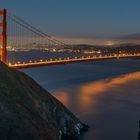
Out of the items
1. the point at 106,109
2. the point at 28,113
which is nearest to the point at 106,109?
the point at 106,109

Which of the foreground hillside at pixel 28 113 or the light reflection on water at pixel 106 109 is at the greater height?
the foreground hillside at pixel 28 113

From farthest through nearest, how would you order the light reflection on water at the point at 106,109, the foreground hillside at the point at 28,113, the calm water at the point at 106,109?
the light reflection on water at the point at 106,109
the calm water at the point at 106,109
the foreground hillside at the point at 28,113

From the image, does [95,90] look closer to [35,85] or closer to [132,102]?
[132,102]

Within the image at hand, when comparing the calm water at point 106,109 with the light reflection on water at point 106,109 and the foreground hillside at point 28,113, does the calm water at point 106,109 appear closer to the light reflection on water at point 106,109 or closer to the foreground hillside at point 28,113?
the light reflection on water at point 106,109

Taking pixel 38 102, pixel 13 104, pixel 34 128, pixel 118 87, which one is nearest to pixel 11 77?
pixel 38 102

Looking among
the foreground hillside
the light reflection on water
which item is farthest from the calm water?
the foreground hillside

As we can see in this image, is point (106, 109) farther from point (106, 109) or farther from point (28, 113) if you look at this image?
point (28, 113)

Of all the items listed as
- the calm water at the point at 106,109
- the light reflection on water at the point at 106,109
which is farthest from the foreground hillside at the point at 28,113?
the light reflection on water at the point at 106,109
